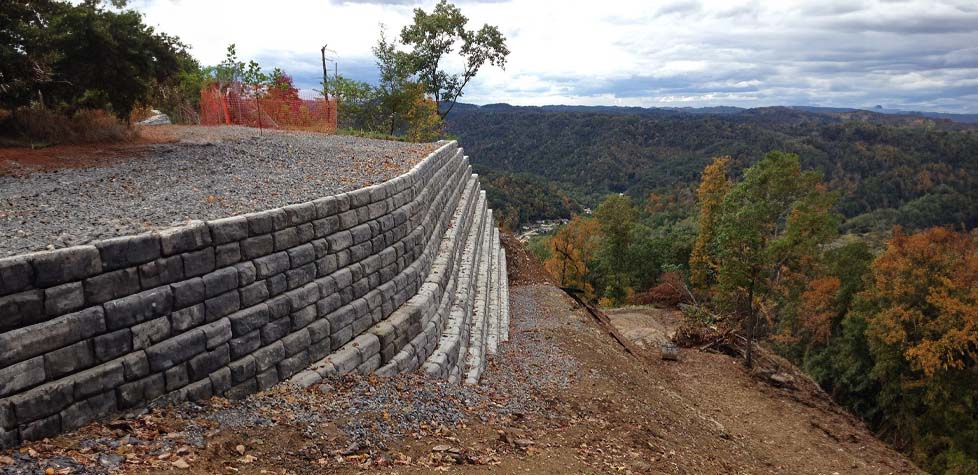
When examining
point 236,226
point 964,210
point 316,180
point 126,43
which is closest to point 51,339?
point 236,226

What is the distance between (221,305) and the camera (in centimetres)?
525

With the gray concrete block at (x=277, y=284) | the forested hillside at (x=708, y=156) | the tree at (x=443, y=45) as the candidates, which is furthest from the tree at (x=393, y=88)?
the forested hillside at (x=708, y=156)

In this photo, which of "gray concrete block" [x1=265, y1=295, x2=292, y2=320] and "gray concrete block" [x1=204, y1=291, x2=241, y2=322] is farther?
"gray concrete block" [x1=265, y1=295, x2=292, y2=320]

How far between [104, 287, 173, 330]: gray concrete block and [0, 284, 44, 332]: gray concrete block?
40cm

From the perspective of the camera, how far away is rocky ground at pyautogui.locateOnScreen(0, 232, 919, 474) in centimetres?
432

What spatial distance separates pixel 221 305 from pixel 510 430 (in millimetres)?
3428

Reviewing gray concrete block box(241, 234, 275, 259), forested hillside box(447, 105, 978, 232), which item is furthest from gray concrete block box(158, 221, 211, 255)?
forested hillside box(447, 105, 978, 232)

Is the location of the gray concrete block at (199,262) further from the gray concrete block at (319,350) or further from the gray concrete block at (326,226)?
the gray concrete block at (319,350)

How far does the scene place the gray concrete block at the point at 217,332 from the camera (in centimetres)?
509

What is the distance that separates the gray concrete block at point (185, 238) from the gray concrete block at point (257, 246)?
41cm

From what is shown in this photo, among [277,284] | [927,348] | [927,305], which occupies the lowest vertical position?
[927,348]

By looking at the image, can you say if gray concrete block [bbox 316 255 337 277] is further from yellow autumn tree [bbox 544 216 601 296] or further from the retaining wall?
yellow autumn tree [bbox 544 216 601 296]

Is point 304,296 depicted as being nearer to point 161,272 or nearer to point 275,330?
point 275,330

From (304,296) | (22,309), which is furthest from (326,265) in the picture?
(22,309)
